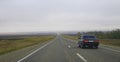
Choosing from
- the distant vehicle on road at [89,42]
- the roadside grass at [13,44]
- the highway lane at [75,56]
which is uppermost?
the distant vehicle on road at [89,42]

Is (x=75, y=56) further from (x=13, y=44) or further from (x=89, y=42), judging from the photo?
(x=13, y=44)

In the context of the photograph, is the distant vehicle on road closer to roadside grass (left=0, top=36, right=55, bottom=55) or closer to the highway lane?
the highway lane

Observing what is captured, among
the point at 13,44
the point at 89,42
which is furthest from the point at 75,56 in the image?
the point at 13,44

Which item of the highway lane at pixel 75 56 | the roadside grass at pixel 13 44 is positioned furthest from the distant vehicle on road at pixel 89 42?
the roadside grass at pixel 13 44

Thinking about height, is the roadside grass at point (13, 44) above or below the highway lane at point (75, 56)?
below

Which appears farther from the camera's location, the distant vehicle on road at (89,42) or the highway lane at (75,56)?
the distant vehicle on road at (89,42)

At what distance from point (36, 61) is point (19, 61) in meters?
1.04

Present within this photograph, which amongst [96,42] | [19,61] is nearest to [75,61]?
[19,61]

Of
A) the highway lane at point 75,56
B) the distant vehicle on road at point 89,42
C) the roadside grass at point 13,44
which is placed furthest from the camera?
the roadside grass at point 13,44

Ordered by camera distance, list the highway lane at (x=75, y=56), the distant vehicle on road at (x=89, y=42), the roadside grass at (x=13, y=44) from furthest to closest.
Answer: the roadside grass at (x=13, y=44), the distant vehicle on road at (x=89, y=42), the highway lane at (x=75, y=56)

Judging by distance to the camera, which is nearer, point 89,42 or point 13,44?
point 89,42

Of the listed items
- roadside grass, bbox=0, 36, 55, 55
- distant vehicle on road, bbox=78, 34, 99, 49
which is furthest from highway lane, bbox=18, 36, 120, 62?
roadside grass, bbox=0, 36, 55, 55

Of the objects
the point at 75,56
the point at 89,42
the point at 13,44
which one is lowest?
the point at 13,44

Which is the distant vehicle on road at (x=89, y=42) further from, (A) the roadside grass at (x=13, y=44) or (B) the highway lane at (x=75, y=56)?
(A) the roadside grass at (x=13, y=44)
